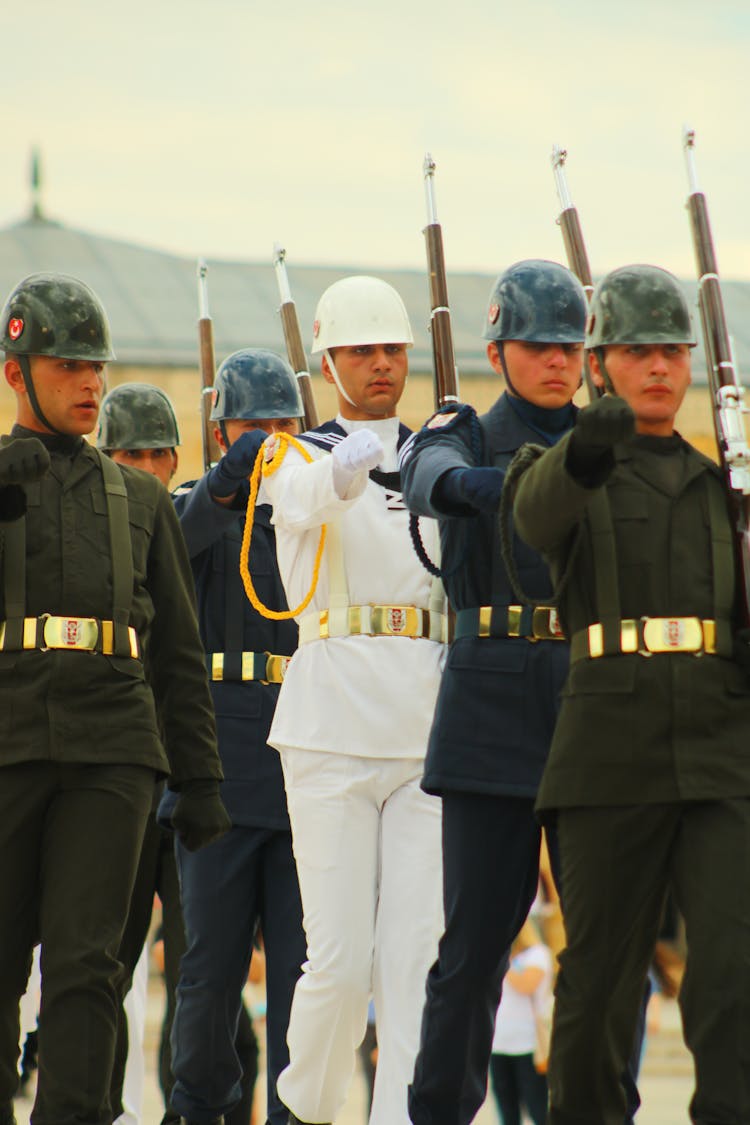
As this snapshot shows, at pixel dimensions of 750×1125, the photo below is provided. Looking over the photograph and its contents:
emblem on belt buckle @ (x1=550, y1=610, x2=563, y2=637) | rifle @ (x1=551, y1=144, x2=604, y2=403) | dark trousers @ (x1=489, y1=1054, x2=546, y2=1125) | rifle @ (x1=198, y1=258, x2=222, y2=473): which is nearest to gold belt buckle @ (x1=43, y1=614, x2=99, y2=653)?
emblem on belt buckle @ (x1=550, y1=610, x2=563, y2=637)

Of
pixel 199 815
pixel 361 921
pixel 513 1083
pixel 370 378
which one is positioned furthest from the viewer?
pixel 513 1083

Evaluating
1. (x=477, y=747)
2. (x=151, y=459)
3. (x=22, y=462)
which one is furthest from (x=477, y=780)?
(x=151, y=459)

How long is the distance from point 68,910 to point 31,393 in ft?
5.08

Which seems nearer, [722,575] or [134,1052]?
[722,575]

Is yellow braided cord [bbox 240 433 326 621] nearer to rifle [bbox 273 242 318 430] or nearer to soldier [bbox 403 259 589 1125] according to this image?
soldier [bbox 403 259 589 1125]

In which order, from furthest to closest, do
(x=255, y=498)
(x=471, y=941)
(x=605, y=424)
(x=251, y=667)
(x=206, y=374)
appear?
(x=206, y=374)
(x=251, y=667)
(x=255, y=498)
(x=471, y=941)
(x=605, y=424)

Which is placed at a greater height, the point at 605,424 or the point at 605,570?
the point at 605,424

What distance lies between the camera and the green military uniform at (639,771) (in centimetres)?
547

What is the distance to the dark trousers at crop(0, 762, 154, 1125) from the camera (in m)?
5.95

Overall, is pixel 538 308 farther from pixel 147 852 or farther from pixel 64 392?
pixel 147 852

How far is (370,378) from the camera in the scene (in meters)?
7.36

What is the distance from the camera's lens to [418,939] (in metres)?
6.74

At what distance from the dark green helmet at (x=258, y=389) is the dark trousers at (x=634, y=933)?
141 inches

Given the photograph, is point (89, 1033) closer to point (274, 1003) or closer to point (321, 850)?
point (321, 850)
